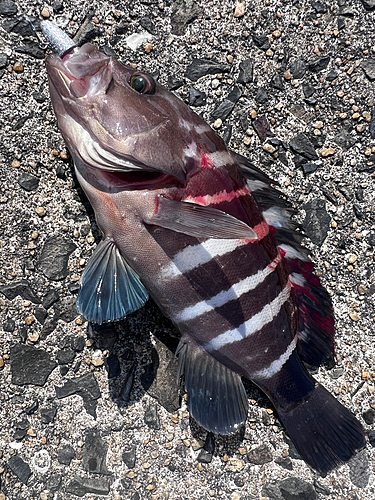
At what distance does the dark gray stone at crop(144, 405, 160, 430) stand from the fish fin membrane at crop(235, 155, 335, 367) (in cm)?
85

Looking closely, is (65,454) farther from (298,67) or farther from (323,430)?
(298,67)

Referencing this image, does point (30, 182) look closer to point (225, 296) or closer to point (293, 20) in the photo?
point (225, 296)

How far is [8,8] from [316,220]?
1.94 meters

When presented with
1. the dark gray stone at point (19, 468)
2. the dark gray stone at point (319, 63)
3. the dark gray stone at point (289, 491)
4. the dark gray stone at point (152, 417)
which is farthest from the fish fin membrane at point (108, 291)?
the dark gray stone at point (319, 63)

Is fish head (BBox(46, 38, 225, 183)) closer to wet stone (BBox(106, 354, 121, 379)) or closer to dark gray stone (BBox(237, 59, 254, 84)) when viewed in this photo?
dark gray stone (BBox(237, 59, 254, 84))

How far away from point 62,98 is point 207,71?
894mm

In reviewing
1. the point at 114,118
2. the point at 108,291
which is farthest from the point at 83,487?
the point at 114,118

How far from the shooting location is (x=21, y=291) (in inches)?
86.1

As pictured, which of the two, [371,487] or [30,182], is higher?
[30,182]

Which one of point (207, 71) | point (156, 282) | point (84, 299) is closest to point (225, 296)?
point (156, 282)

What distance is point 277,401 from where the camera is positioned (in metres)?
2.15

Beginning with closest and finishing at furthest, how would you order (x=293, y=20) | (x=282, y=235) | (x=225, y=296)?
(x=225, y=296) < (x=282, y=235) < (x=293, y=20)

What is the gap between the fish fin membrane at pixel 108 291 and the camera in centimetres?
192

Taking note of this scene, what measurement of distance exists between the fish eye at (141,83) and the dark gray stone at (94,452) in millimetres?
1748
